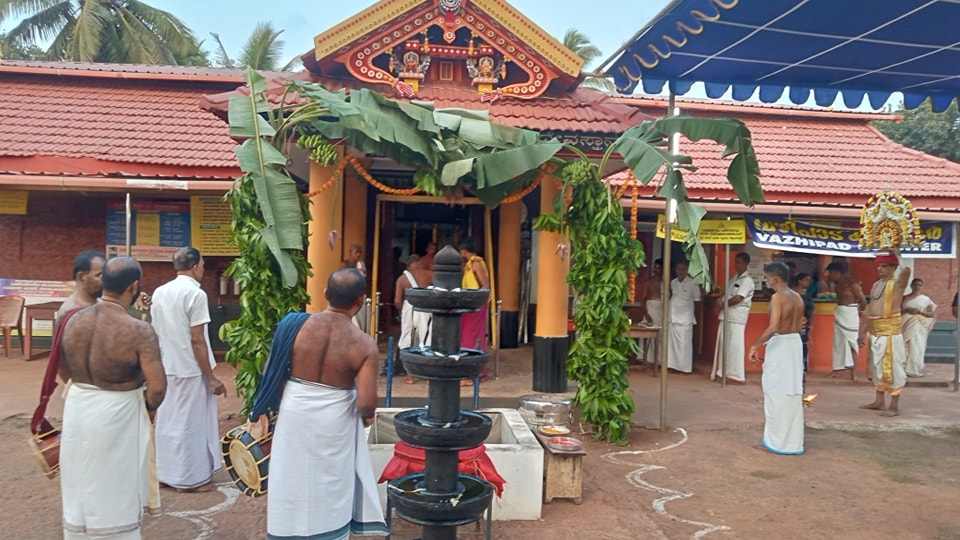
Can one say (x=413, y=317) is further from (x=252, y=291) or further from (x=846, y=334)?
(x=846, y=334)

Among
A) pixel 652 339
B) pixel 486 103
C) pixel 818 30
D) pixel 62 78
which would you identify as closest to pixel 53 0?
pixel 62 78

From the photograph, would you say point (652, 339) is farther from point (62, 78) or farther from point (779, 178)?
point (62, 78)

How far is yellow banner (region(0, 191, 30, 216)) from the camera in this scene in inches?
404

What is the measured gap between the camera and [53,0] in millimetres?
18531

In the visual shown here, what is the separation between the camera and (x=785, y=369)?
6758 millimetres

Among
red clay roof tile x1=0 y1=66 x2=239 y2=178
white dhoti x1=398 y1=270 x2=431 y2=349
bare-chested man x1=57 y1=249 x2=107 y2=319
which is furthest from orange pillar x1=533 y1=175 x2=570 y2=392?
red clay roof tile x1=0 y1=66 x2=239 y2=178

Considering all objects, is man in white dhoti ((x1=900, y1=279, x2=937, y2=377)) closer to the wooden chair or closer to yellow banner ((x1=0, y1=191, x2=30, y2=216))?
the wooden chair

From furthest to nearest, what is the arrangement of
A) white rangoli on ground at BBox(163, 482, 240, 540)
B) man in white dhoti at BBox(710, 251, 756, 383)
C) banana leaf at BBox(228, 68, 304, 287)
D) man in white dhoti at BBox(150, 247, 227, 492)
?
1. man in white dhoti at BBox(710, 251, 756, 383)
2. man in white dhoti at BBox(150, 247, 227, 492)
3. banana leaf at BBox(228, 68, 304, 287)
4. white rangoli on ground at BBox(163, 482, 240, 540)

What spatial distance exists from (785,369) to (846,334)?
4.81 m

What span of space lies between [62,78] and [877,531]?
13974mm

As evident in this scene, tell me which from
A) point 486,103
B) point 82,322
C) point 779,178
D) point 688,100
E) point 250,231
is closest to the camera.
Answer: point 82,322

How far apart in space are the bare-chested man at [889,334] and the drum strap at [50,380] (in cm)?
843

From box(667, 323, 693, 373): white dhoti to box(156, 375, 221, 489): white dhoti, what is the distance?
25.2 ft

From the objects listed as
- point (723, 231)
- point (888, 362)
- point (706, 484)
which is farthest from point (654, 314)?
point (706, 484)
